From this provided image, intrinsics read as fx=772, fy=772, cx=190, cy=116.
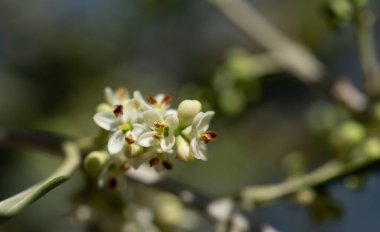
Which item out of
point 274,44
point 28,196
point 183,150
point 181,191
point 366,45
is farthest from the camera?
point 274,44

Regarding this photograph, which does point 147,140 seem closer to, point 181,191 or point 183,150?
point 183,150

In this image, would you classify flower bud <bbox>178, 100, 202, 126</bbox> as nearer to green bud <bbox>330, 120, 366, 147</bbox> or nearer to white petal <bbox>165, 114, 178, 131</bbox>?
white petal <bbox>165, 114, 178, 131</bbox>

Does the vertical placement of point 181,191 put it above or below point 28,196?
above

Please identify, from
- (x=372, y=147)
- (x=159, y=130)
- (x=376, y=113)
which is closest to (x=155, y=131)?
(x=159, y=130)

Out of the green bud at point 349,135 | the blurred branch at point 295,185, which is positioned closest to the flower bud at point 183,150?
the blurred branch at point 295,185

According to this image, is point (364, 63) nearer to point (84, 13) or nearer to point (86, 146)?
point (86, 146)

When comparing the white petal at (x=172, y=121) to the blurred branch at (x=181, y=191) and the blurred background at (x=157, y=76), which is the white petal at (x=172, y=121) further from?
the blurred background at (x=157, y=76)
